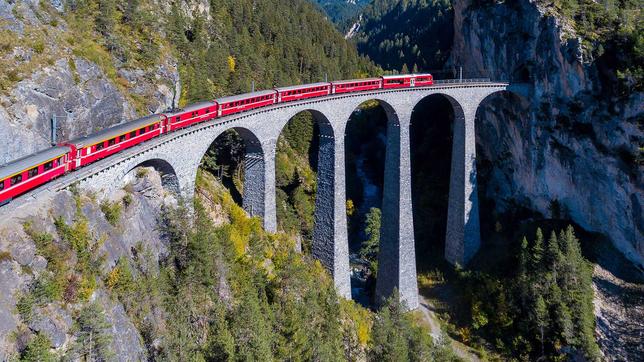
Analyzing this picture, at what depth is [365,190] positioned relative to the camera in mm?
64188

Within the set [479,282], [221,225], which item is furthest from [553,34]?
[221,225]

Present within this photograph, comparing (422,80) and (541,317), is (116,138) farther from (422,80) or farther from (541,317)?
(541,317)

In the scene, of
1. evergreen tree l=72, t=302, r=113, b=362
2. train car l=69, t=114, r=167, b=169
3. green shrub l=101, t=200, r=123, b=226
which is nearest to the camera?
evergreen tree l=72, t=302, r=113, b=362

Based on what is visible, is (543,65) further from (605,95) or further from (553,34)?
(605,95)

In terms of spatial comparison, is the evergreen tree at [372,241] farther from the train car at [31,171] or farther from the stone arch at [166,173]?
the train car at [31,171]

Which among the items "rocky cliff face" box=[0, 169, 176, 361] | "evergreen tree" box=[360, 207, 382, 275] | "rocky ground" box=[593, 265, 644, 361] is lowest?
"rocky ground" box=[593, 265, 644, 361]

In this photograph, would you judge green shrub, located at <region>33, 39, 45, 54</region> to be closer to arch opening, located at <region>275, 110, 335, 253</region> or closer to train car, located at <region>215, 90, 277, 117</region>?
train car, located at <region>215, 90, 277, 117</region>

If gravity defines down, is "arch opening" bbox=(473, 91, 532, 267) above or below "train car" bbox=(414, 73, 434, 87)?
below

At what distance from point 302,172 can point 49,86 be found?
3281 cm

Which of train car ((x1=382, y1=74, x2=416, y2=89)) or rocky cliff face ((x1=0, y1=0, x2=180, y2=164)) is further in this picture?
train car ((x1=382, y1=74, x2=416, y2=89))

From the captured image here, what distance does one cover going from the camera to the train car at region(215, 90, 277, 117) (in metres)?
29.5

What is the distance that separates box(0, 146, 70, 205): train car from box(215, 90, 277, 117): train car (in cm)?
1067

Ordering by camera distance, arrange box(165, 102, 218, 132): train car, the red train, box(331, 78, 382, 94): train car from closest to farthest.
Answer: the red train < box(165, 102, 218, 132): train car < box(331, 78, 382, 94): train car

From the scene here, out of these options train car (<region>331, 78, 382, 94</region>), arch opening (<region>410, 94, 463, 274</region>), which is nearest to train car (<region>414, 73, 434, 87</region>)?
arch opening (<region>410, 94, 463, 274</region>)
